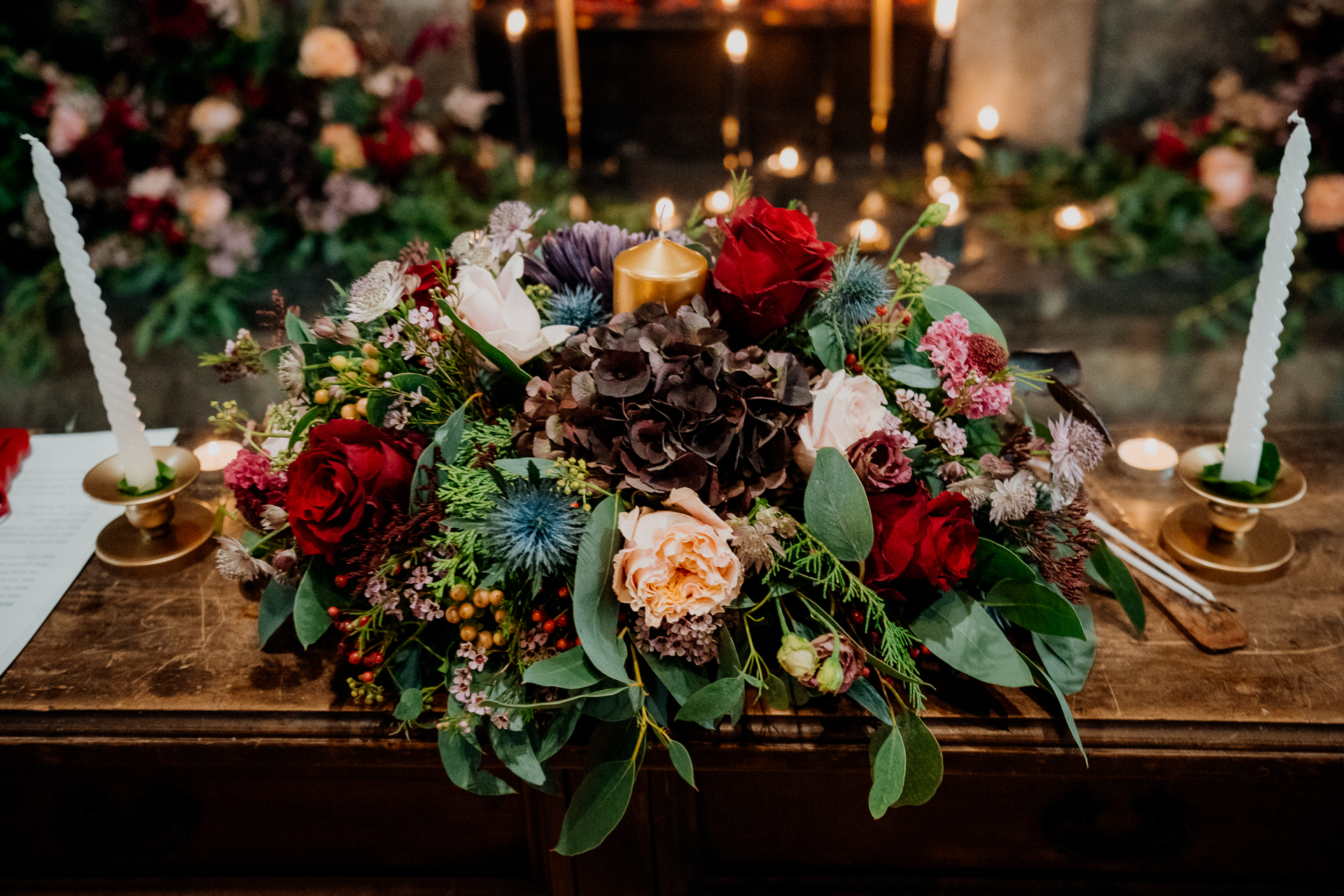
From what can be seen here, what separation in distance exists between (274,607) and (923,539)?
52 centimetres

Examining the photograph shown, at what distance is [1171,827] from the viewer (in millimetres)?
763

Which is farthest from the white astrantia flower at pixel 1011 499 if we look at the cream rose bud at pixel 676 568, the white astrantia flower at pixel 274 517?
the white astrantia flower at pixel 274 517

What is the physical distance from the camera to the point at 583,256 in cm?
78

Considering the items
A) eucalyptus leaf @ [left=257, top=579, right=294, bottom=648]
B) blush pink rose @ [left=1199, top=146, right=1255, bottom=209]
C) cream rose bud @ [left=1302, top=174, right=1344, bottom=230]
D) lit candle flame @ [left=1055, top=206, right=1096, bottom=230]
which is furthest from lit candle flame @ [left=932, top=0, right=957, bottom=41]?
eucalyptus leaf @ [left=257, top=579, right=294, bottom=648]

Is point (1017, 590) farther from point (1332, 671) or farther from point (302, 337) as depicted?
point (302, 337)

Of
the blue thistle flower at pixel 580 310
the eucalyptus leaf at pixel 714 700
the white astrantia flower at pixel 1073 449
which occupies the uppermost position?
the blue thistle flower at pixel 580 310

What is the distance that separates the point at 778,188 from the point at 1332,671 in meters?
1.63

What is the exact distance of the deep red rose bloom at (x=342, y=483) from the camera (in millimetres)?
652

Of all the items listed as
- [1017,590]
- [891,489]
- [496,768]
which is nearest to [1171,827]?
[1017,590]

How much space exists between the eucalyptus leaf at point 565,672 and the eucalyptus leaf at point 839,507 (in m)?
0.18

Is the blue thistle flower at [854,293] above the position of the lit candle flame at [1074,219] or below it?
above

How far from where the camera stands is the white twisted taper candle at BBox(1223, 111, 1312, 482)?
2.36 feet

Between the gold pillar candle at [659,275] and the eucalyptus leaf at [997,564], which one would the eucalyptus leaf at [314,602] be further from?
the eucalyptus leaf at [997,564]

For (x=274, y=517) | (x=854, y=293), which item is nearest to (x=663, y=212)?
(x=854, y=293)
